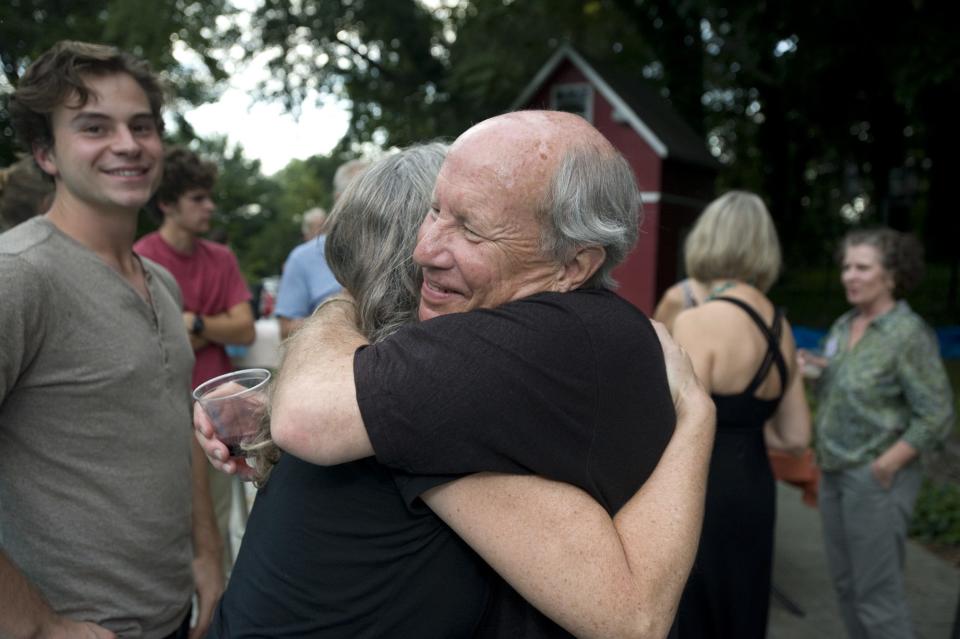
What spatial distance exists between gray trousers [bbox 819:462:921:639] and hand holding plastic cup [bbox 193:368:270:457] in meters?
2.83

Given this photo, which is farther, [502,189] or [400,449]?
[502,189]

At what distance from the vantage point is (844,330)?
3.70 meters

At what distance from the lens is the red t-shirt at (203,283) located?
12.7 ft

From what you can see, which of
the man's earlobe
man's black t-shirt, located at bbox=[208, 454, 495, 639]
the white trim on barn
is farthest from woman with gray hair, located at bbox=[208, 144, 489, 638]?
the white trim on barn

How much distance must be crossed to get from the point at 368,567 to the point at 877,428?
288 cm

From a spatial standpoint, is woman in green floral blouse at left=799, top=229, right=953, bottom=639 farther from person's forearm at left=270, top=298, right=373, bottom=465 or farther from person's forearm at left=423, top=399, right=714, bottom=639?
person's forearm at left=270, top=298, right=373, bottom=465

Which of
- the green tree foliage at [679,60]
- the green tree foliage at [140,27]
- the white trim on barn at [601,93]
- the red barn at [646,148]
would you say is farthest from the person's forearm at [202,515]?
the white trim on barn at [601,93]

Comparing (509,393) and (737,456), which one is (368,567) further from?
(737,456)

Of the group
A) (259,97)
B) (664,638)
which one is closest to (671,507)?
(664,638)

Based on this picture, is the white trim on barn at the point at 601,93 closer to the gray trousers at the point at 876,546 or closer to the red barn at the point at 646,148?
the red barn at the point at 646,148

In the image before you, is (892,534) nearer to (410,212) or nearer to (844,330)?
(844,330)

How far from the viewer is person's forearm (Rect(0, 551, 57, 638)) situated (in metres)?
1.45

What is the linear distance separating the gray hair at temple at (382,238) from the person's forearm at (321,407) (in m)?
0.14

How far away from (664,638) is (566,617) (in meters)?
0.18
